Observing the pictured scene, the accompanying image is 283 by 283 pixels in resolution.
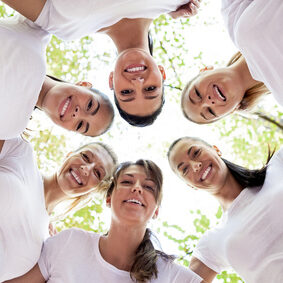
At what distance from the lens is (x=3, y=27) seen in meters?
2.84

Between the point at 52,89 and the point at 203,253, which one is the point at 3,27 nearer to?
the point at 52,89

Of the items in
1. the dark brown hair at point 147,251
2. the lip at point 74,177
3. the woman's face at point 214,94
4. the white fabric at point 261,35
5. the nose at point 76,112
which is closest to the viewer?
the white fabric at point 261,35

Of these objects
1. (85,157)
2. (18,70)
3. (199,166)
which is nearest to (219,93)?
(199,166)

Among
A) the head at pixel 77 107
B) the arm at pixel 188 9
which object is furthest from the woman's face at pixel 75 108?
the arm at pixel 188 9

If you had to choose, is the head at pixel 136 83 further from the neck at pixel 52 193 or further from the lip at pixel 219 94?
the neck at pixel 52 193

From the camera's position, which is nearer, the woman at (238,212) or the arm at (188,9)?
the woman at (238,212)

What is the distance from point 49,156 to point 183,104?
2763mm

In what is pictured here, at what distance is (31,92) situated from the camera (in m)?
2.93

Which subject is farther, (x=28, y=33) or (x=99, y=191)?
(x=99, y=191)

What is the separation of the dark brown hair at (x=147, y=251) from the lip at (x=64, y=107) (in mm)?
A: 810

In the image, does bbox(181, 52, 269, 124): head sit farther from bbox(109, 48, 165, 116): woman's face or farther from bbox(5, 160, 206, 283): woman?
bbox(5, 160, 206, 283): woman

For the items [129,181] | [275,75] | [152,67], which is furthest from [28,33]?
[275,75]

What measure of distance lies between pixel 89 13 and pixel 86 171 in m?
1.54

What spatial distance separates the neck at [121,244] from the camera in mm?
3352
